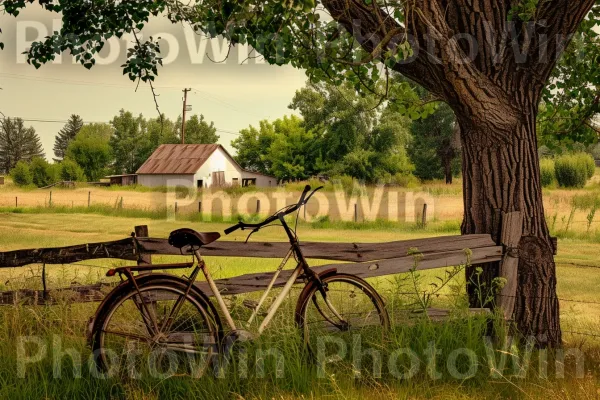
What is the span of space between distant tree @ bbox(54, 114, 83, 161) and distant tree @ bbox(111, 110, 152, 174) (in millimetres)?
38885

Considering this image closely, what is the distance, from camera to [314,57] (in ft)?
32.4

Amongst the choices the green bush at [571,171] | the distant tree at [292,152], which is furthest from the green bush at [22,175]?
the green bush at [571,171]

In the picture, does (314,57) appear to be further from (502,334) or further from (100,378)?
(100,378)

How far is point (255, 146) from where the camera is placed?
241 ft

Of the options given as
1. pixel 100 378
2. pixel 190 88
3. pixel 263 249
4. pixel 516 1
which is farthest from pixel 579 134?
pixel 190 88

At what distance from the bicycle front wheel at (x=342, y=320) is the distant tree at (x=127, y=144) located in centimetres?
8639

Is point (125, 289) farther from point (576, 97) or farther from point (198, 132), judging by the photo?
point (198, 132)

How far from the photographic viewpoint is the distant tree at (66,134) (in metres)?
132

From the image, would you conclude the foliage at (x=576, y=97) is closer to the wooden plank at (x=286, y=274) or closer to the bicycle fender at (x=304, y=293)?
the wooden plank at (x=286, y=274)

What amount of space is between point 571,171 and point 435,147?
17.8 metres

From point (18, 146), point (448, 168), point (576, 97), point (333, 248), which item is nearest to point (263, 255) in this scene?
point (333, 248)

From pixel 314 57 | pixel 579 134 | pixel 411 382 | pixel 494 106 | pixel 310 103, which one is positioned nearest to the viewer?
pixel 411 382

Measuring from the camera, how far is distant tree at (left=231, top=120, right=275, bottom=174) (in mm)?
71812

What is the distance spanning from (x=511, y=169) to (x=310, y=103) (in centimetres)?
5700
